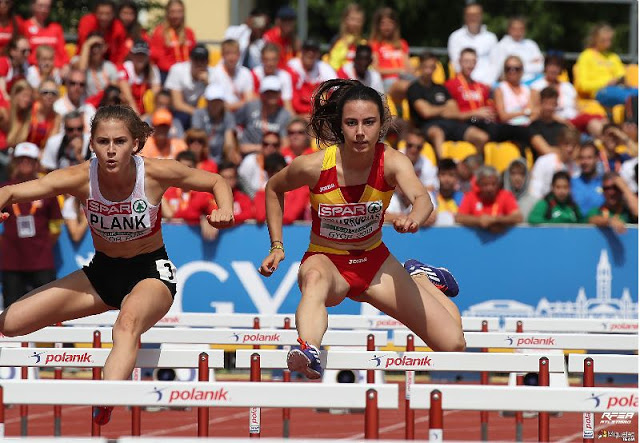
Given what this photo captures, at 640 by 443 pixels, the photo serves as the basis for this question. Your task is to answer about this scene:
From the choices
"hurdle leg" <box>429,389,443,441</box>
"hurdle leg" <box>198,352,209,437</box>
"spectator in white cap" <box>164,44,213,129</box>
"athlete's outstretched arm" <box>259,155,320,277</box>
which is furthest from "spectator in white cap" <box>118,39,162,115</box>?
"hurdle leg" <box>429,389,443,441</box>

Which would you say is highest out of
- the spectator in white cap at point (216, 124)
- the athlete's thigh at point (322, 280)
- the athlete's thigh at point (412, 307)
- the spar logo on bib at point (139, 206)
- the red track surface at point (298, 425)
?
the spectator in white cap at point (216, 124)

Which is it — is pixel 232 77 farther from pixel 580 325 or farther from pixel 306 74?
pixel 580 325

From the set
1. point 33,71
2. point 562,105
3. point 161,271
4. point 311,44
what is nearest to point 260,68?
point 311,44

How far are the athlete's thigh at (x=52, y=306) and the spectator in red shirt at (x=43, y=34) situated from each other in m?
6.94

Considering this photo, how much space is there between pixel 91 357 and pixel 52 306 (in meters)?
0.40

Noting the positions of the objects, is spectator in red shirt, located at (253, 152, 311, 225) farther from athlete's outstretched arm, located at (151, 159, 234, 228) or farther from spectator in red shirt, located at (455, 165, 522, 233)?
athlete's outstretched arm, located at (151, 159, 234, 228)

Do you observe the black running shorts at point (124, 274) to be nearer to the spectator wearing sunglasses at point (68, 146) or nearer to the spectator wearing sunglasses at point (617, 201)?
the spectator wearing sunglasses at point (68, 146)

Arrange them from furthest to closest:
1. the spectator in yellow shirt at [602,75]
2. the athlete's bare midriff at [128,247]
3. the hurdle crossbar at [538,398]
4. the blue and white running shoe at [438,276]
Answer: the spectator in yellow shirt at [602,75], the blue and white running shoe at [438,276], the athlete's bare midriff at [128,247], the hurdle crossbar at [538,398]

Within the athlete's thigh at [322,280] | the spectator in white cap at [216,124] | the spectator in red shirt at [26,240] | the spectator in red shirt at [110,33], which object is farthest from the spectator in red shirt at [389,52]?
the athlete's thigh at [322,280]

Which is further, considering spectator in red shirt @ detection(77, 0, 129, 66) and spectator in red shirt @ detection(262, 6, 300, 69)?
spectator in red shirt @ detection(262, 6, 300, 69)

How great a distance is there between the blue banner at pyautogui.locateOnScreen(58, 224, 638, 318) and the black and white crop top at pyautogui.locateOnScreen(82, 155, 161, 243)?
4.21 m

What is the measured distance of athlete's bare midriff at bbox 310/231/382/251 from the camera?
764 cm

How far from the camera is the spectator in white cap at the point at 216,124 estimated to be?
13102mm

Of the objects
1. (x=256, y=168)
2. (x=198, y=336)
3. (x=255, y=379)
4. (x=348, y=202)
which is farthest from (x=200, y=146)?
(x=255, y=379)
